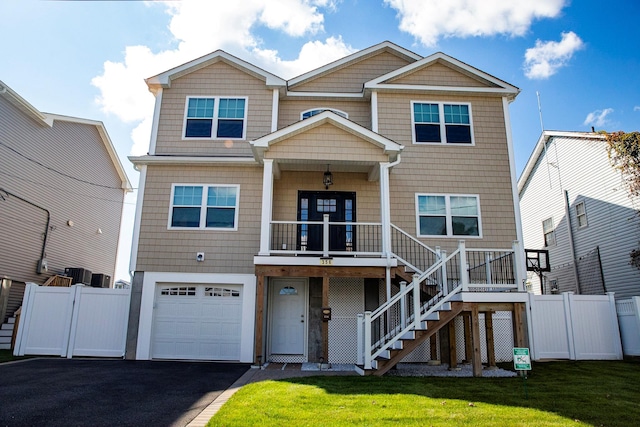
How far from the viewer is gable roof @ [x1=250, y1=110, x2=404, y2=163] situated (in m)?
11.1

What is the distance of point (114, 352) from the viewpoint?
1156cm

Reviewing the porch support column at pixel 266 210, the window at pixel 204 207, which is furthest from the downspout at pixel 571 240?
the window at pixel 204 207

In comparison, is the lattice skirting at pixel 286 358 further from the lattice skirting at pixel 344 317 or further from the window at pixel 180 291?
the window at pixel 180 291

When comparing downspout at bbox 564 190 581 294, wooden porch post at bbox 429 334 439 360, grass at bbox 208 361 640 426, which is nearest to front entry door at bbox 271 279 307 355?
wooden porch post at bbox 429 334 439 360

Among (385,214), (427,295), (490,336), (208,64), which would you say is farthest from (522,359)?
(208,64)

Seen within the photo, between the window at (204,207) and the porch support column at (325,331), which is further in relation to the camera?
the window at (204,207)

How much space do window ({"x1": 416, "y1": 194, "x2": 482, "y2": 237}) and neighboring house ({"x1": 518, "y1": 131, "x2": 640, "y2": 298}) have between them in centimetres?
629

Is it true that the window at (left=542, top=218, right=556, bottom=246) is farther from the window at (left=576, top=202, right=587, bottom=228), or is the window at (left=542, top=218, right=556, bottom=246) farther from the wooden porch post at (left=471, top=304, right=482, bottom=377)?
the wooden porch post at (left=471, top=304, right=482, bottom=377)

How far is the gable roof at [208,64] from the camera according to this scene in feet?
42.9

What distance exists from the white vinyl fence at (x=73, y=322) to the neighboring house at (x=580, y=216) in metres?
15.7

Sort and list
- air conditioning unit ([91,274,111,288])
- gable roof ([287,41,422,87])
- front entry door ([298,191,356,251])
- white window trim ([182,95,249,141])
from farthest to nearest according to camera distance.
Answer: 1. air conditioning unit ([91,274,111,288])
2. gable roof ([287,41,422,87])
3. white window trim ([182,95,249,141])
4. front entry door ([298,191,356,251])

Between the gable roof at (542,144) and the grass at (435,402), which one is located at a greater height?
the gable roof at (542,144)

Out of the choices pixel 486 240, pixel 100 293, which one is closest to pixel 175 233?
pixel 100 293

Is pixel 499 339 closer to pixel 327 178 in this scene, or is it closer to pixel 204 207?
pixel 327 178
